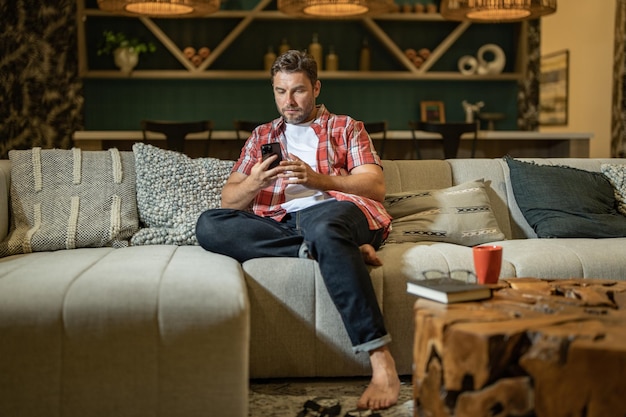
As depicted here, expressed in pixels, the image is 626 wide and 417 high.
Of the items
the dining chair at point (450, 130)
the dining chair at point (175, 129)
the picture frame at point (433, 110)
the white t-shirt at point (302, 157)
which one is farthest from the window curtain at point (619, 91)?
the white t-shirt at point (302, 157)

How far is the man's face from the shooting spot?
265cm

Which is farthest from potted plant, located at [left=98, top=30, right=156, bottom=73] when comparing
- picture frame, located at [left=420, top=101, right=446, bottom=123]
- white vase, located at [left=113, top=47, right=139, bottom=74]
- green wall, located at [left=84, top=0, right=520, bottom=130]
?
picture frame, located at [left=420, top=101, right=446, bottom=123]

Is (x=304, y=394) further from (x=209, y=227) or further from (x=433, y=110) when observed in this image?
(x=433, y=110)

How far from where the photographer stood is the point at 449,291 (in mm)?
1726

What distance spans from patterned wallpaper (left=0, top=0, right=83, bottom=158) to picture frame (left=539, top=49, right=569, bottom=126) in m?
5.20

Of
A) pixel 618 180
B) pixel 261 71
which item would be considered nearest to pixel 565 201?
pixel 618 180

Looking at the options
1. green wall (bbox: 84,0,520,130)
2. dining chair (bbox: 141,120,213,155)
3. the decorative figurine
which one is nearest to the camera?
dining chair (bbox: 141,120,213,155)

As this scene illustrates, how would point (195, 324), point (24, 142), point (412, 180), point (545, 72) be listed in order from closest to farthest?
point (195, 324), point (412, 180), point (24, 142), point (545, 72)

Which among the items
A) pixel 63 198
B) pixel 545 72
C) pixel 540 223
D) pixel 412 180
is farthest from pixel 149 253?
pixel 545 72

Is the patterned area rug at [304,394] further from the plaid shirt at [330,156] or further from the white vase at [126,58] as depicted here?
the white vase at [126,58]

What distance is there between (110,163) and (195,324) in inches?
50.5

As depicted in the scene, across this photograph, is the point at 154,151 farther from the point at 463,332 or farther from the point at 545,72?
the point at 545,72

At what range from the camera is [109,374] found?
6.10ft

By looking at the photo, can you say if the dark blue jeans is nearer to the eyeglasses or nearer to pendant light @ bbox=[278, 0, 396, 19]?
the eyeglasses
